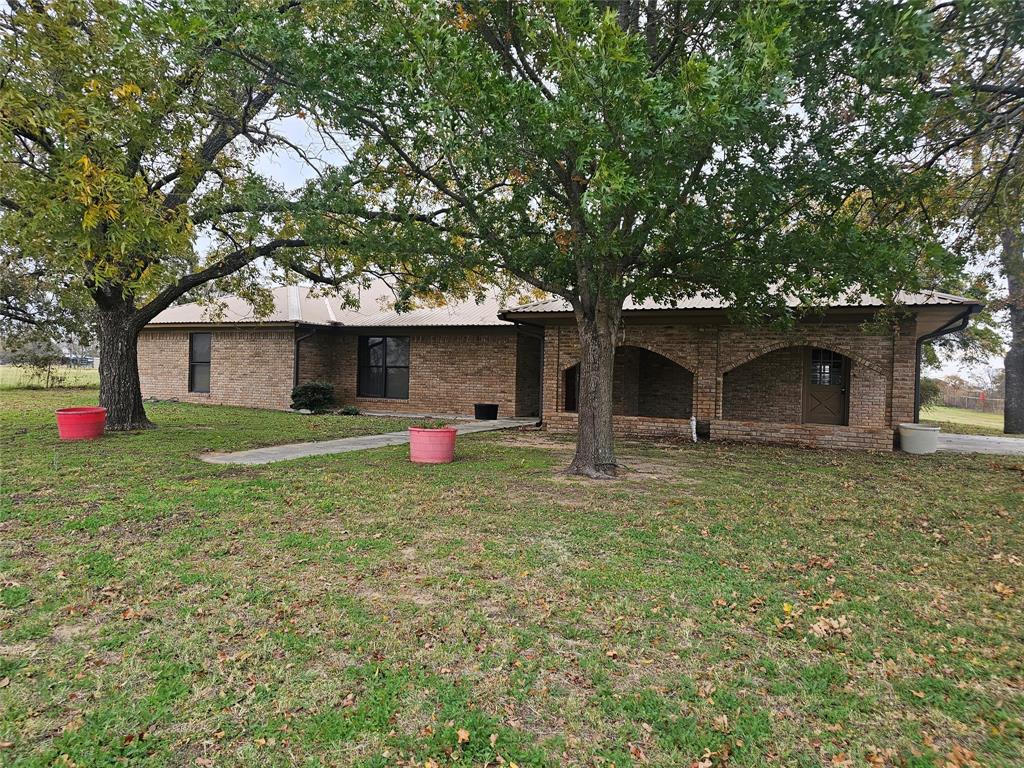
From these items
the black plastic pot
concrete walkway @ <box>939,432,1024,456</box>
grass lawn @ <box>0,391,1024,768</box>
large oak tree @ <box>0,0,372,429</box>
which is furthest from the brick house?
large oak tree @ <box>0,0,372,429</box>

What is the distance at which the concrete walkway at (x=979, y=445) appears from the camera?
11.6m

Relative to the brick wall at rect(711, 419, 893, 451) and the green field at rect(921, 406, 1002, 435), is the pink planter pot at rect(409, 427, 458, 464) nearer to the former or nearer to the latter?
the brick wall at rect(711, 419, 893, 451)

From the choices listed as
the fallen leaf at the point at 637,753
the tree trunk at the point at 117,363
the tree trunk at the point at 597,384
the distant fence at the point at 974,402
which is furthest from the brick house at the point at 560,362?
the distant fence at the point at 974,402

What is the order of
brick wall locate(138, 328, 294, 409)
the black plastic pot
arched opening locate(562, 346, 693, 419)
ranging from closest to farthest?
1. the black plastic pot
2. arched opening locate(562, 346, 693, 419)
3. brick wall locate(138, 328, 294, 409)

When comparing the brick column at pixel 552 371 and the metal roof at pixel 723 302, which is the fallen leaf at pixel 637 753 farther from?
the brick column at pixel 552 371

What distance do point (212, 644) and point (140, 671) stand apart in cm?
35

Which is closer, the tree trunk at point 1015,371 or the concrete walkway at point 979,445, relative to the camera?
the concrete walkway at point 979,445

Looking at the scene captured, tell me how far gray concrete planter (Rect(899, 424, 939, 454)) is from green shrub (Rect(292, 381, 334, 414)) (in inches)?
562

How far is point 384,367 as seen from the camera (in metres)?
18.0

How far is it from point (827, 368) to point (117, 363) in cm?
1639

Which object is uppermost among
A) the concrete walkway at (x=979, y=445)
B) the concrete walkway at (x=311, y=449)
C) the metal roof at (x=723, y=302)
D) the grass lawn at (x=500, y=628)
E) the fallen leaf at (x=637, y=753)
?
the metal roof at (x=723, y=302)

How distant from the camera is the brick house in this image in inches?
456

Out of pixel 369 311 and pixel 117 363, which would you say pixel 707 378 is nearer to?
pixel 369 311

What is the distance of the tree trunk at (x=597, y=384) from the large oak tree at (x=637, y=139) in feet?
0.07
